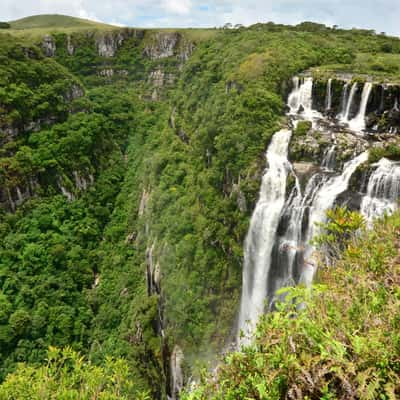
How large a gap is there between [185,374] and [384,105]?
20.2 meters

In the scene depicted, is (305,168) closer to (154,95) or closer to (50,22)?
(154,95)

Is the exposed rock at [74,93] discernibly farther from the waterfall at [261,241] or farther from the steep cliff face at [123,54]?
the waterfall at [261,241]

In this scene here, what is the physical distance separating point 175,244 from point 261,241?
25.4ft

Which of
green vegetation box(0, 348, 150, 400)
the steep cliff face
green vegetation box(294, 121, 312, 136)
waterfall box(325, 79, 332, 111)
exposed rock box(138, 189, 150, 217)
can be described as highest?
the steep cliff face

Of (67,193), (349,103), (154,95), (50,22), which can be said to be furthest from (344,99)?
(50,22)

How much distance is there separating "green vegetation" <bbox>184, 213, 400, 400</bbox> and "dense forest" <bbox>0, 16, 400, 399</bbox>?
3cm

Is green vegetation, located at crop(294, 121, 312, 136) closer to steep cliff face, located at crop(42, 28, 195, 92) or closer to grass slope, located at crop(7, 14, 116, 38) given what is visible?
steep cliff face, located at crop(42, 28, 195, 92)

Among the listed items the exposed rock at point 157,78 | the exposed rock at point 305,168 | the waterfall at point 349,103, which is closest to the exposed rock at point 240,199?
the exposed rock at point 305,168

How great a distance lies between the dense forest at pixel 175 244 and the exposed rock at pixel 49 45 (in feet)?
72.3

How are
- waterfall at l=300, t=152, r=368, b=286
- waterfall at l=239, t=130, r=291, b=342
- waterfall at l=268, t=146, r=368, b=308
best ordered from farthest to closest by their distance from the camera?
waterfall at l=239, t=130, r=291, b=342
waterfall at l=268, t=146, r=368, b=308
waterfall at l=300, t=152, r=368, b=286

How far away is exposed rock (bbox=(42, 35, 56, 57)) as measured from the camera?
192 feet

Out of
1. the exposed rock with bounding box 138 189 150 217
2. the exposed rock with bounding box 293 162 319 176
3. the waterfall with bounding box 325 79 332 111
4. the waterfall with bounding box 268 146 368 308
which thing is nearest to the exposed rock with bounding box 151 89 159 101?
the exposed rock with bounding box 138 189 150 217

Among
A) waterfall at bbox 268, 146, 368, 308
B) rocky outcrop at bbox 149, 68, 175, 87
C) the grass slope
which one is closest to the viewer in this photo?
waterfall at bbox 268, 146, 368, 308

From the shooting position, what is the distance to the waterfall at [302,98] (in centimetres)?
2398
